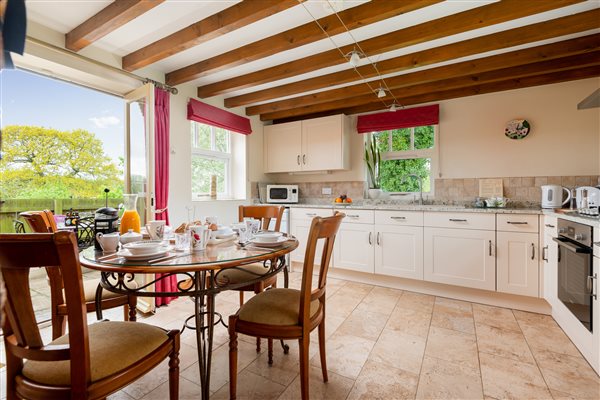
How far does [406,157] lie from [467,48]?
160 centimetres

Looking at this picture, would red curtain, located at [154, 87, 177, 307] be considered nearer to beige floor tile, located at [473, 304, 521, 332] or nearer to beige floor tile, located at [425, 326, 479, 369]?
beige floor tile, located at [425, 326, 479, 369]

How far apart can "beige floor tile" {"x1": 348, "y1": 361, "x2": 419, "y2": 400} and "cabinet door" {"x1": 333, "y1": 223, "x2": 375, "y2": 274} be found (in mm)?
1582

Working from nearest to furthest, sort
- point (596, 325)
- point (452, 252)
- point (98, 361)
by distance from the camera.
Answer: point (98, 361), point (596, 325), point (452, 252)

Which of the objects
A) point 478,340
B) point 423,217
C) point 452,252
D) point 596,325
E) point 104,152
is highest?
point 104,152

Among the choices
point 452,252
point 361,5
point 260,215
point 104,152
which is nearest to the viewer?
point 361,5

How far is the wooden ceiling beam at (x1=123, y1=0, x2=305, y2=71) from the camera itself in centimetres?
182

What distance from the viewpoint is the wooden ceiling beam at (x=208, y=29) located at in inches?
71.7

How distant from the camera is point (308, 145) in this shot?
4.12 meters

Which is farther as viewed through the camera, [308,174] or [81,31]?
[308,174]

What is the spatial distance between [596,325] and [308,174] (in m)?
3.42

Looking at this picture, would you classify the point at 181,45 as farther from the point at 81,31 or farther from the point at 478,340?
the point at 478,340

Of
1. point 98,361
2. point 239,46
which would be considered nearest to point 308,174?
point 239,46

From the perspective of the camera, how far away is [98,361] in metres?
1.00

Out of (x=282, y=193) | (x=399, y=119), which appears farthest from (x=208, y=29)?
(x=399, y=119)
